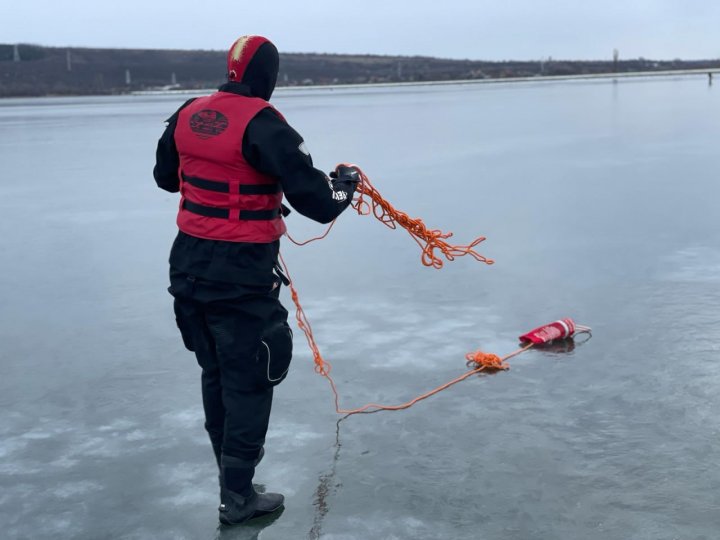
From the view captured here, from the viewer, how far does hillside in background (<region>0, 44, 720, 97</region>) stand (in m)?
94.4

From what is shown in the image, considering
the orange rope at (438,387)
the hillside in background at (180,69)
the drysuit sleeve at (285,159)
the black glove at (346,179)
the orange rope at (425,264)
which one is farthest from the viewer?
the hillside in background at (180,69)

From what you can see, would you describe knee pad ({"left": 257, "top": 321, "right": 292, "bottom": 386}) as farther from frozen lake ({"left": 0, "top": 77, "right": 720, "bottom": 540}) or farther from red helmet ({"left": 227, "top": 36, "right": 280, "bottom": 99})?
red helmet ({"left": 227, "top": 36, "right": 280, "bottom": 99})

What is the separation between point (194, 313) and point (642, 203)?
7.23m

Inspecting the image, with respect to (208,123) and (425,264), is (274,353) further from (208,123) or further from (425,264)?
(425,264)

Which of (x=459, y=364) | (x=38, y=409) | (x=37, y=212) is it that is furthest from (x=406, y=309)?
(x=37, y=212)

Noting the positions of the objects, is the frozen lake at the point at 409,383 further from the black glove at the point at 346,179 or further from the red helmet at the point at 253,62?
the red helmet at the point at 253,62

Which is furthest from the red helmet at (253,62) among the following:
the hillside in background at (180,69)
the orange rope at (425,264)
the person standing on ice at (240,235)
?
the hillside in background at (180,69)

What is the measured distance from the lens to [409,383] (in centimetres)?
460

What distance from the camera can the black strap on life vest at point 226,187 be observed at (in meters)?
3.22

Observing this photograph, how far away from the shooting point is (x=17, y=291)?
21.8 feet

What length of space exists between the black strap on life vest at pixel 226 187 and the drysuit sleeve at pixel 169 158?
0.19 m

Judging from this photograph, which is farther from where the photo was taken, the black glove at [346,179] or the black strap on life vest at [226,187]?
the black glove at [346,179]

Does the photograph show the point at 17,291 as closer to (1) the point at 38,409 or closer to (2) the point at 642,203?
(1) the point at 38,409

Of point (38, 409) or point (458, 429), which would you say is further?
point (38, 409)
